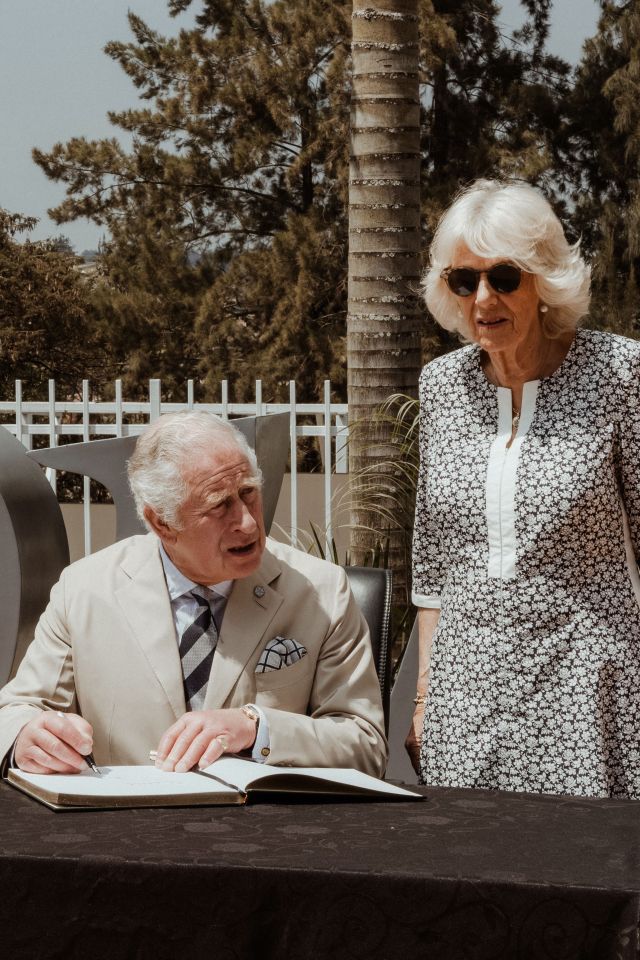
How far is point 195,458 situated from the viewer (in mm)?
2166

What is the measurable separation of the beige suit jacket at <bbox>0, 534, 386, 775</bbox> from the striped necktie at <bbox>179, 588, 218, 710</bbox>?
4cm

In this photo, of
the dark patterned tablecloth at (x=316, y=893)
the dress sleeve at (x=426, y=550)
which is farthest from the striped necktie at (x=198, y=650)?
the dark patterned tablecloth at (x=316, y=893)

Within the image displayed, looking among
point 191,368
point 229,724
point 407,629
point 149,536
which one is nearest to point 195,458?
point 149,536

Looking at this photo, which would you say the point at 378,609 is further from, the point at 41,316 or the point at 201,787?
the point at 41,316

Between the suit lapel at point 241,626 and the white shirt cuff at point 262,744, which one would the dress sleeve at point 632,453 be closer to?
the suit lapel at point 241,626

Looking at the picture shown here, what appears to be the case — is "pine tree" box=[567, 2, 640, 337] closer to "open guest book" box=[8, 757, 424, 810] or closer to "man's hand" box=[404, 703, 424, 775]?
"man's hand" box=[404, 703, 424, 775]

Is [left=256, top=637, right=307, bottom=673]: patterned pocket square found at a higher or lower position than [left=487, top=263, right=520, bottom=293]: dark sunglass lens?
lower

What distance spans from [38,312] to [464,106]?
714 cm

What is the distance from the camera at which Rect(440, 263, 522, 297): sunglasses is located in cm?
218

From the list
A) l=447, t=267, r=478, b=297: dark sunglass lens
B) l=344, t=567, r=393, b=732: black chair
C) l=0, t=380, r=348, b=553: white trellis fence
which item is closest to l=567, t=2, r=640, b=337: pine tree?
l=0, t=380, r=348, b=553: white trellis fence

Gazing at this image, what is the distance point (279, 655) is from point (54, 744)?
46 centimetres

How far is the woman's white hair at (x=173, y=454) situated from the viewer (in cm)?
217

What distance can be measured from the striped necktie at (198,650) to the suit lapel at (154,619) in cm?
4

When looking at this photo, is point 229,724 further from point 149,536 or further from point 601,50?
point 601,50
